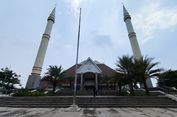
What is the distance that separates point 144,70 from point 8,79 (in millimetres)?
45022

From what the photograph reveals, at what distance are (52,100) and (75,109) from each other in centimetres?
726

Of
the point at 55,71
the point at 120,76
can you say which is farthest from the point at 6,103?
the point at 120,76

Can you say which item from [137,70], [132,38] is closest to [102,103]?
[137,70]

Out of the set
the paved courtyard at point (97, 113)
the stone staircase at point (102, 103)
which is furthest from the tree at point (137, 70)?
the paved courtyard at point (97, 113)

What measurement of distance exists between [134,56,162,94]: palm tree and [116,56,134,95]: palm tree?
1018mm

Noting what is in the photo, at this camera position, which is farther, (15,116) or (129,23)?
(129,23)

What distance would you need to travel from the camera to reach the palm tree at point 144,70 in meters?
26.9

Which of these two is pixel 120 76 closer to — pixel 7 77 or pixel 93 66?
pixel 93 66

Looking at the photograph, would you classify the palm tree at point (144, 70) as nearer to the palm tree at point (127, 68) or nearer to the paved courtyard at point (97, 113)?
the palm tree at point (127, 68)

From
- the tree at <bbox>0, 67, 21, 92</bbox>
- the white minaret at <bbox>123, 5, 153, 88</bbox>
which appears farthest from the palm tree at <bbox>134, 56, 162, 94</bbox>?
the tree at <bbox>0, 67, 21, 92</bbox>

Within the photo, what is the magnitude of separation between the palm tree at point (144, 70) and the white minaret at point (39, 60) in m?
Answer: 24.6

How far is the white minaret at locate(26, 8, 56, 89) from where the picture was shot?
4322 cm

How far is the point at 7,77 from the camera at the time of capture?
56.9m

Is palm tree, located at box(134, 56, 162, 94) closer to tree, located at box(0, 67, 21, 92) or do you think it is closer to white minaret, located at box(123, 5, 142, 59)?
white minaret, located at box(123, 5, 142, 59)
